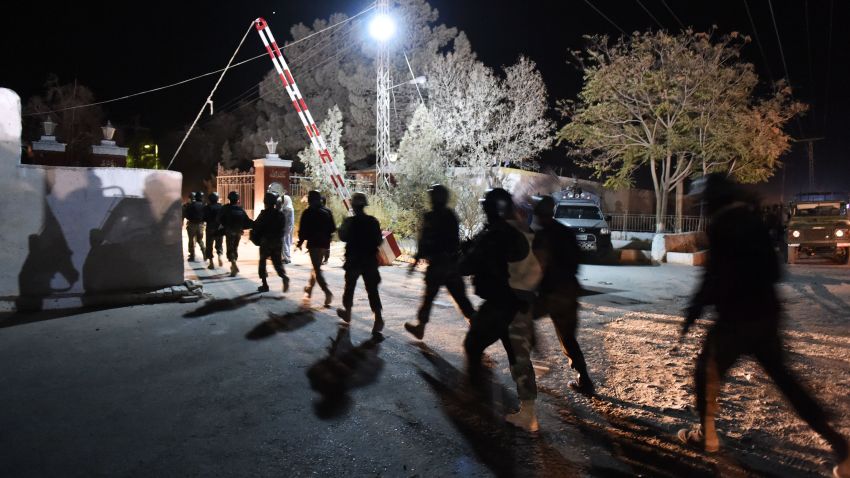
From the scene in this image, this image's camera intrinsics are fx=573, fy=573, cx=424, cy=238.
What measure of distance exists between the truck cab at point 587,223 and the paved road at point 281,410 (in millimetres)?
9683

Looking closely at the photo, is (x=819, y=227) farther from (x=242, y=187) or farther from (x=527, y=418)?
(x=242, y=187)

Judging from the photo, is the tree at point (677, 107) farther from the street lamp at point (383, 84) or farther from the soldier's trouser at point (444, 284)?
the soldier's trouser at point (444, 284)

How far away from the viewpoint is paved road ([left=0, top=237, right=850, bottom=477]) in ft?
11.6

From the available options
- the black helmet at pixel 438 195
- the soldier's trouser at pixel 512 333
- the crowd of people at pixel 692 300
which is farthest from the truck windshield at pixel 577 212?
the soldier's trouser at pixel 512 333

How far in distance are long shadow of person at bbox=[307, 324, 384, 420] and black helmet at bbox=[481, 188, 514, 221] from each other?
1.88 m

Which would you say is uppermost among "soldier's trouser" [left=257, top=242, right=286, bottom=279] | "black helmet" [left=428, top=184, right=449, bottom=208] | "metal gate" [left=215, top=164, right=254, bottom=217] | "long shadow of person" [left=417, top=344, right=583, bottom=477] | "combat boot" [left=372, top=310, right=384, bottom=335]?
"metal gate" [left=215, top=164, right=254, bottom=217]

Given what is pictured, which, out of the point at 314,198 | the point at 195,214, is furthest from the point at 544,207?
the point at 195,214

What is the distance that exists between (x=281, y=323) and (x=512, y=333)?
4.07m

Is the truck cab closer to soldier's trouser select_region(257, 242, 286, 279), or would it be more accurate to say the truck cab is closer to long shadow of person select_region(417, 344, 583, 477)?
soldier's trouser select_region(257, 242, 286, 279)

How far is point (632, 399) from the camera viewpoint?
4.75 m

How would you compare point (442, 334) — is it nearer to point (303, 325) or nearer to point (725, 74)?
point (303, 325)

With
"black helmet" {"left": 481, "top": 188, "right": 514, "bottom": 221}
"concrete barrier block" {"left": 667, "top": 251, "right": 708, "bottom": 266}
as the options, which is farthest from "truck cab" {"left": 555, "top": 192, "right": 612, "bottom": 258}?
"black helmet" {"left": 481, "top": 188, "right": 514, "bottom": 221}

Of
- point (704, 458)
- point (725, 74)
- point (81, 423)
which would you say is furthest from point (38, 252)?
point (725, 74)

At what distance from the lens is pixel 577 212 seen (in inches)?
706
